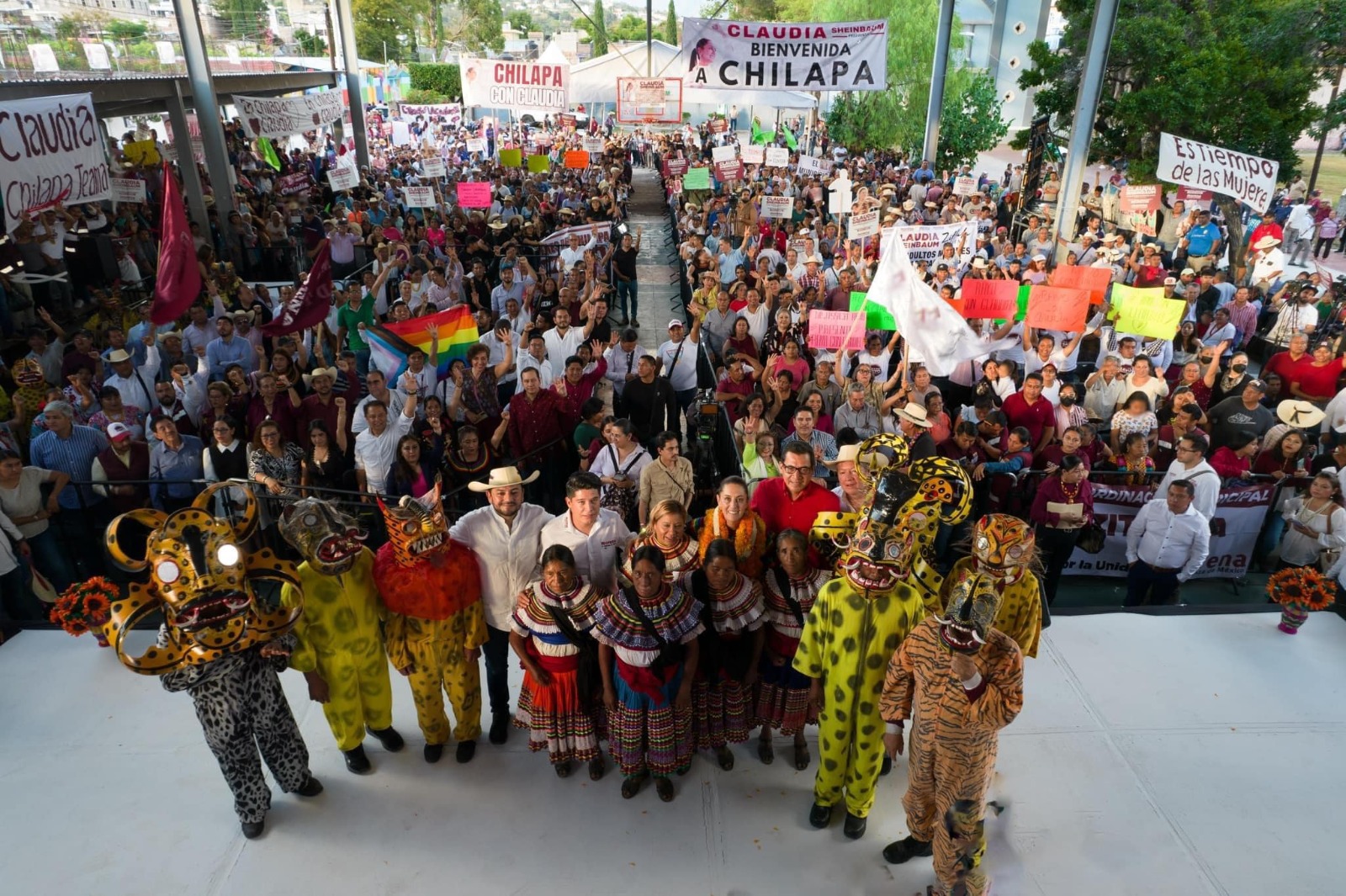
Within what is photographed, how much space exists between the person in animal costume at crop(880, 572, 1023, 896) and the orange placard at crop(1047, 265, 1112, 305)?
21.9 feet

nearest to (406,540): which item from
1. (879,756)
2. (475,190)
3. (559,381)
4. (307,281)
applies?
(879,756)

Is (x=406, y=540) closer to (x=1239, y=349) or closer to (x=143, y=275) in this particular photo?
(x=1239, y=349)

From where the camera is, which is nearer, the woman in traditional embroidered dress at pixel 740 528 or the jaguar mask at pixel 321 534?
the jaguar mask at pixel 321 534

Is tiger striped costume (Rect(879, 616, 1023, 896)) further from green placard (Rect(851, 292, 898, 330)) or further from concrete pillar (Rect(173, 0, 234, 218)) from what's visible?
concrete pillar (Rect(173, 0, 234, 218))

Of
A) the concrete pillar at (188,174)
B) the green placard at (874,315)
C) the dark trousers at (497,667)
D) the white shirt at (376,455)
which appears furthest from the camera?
the concrete pillar at (188,174)

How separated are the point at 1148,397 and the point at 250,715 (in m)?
7.62

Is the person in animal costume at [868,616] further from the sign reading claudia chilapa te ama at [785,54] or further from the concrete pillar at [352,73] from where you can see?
the concrete pillar at [352,73]

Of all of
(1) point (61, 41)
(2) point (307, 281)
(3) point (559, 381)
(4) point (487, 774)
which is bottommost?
(4) point (487, 774)

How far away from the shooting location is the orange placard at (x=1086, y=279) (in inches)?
367

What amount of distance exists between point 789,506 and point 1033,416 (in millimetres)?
3567

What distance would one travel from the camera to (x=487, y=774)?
4719 millimetres

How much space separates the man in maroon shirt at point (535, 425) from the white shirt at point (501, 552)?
97.4 inches

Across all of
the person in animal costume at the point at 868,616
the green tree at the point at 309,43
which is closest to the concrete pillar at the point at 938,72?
the person in animal costume at the point at 868,616

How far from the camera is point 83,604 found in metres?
5.15
